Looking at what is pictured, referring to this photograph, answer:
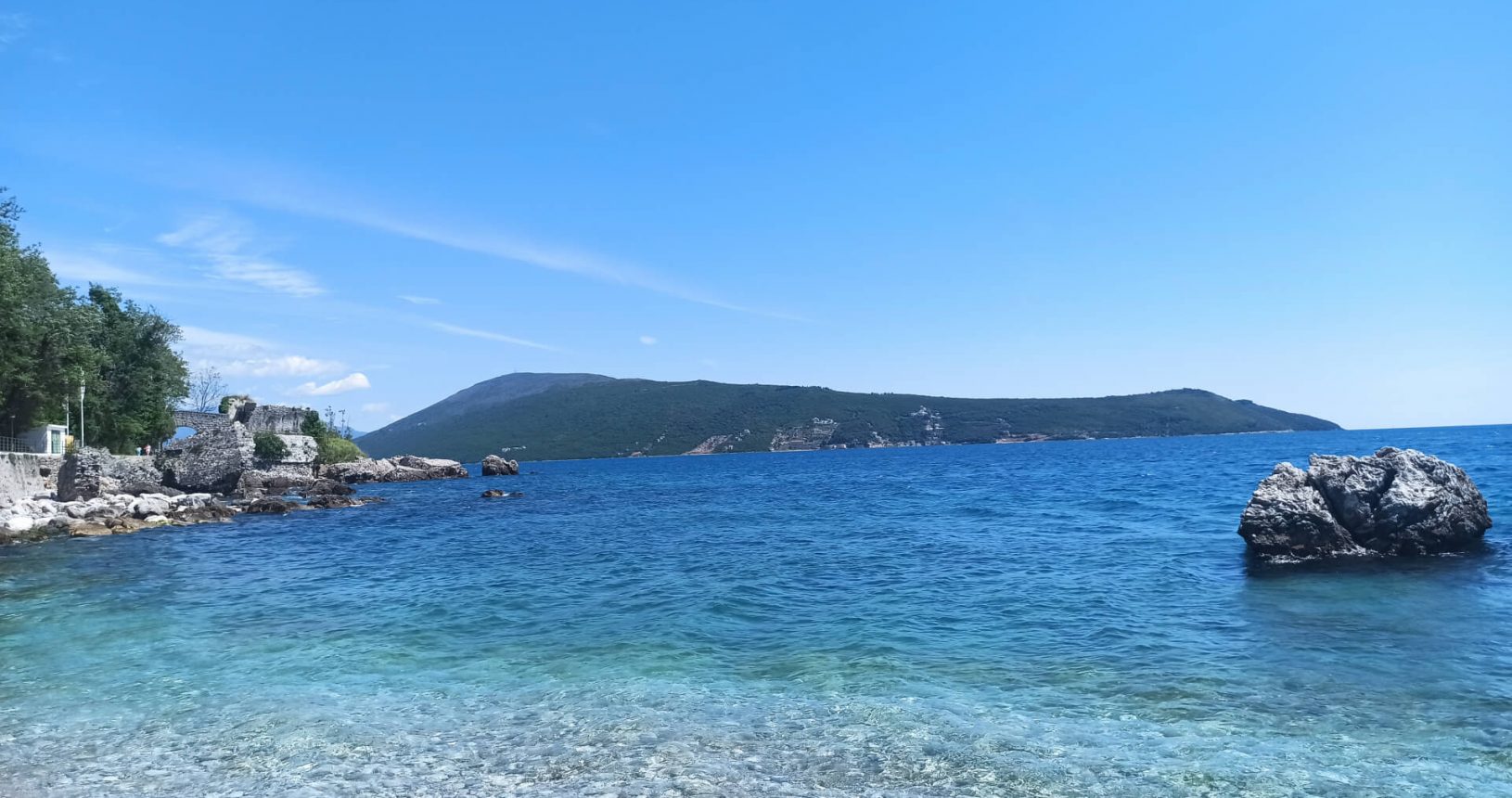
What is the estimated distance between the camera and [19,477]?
130 feet

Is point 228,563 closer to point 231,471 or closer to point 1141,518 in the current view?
point 1141,518

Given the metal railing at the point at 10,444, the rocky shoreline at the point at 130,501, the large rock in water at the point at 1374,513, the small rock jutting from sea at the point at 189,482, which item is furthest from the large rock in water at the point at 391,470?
the large rock in water at the point at 1374,513

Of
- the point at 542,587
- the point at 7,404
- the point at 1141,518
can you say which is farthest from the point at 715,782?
the point at 7,404

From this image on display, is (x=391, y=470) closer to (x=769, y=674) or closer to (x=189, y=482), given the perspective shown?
(x=189, y=482)

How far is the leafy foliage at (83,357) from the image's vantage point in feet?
120

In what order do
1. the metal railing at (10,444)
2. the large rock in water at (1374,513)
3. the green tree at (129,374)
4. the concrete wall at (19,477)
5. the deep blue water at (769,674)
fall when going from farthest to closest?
the green tree at (129,374) < the metal railing at (10,444) < the concrete wall at (19,477) < the large rock in water at (1374,513) < the deep blue water at (769,674)

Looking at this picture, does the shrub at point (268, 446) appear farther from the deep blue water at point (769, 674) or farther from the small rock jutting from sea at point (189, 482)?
the deep blue water at point (769, 674)

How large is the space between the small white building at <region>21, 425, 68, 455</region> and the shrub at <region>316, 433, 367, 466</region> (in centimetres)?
3364

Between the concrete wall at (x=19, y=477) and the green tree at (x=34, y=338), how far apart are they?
2957 mm

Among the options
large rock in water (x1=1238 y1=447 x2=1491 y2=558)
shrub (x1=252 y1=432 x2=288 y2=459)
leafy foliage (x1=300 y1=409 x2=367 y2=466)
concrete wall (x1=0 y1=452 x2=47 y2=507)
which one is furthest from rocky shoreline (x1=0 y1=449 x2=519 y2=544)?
large rock in water (x1=1238 y1=447 x2=1491 y2=558)

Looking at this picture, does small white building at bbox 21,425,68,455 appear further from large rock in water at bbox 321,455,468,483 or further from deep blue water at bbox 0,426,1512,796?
large rock in water at bbox 321,455,468,483

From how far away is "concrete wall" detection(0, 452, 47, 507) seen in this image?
37.1 m

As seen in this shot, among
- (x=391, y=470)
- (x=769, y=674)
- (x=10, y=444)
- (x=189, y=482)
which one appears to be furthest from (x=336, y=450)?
(x=769, y=674)

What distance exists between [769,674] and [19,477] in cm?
4524
